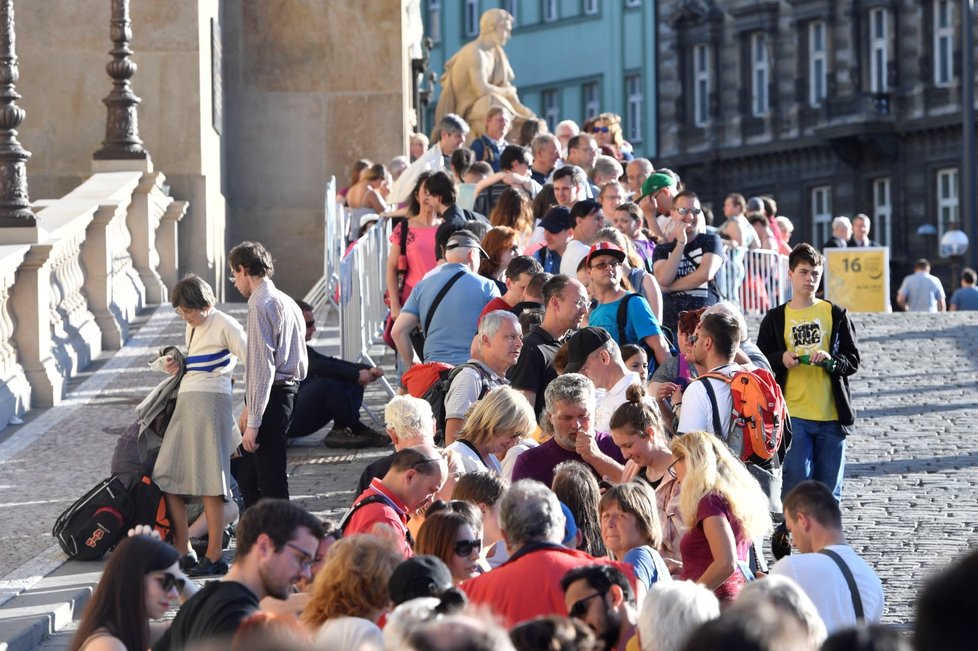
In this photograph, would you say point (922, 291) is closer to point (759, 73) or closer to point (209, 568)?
point (209, 568)

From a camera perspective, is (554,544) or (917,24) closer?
(554,544)

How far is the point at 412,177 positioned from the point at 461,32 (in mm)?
57062

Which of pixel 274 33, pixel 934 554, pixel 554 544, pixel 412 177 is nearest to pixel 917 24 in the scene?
pixel 274 33

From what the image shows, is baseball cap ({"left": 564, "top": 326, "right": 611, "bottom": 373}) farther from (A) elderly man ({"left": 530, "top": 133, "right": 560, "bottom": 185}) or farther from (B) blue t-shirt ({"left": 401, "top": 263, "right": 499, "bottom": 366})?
(A) elderly man ({"left": 530, "top": 133, "right": 560, "bottom": 185})

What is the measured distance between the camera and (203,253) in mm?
23828

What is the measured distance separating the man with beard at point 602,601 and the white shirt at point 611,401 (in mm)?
3652

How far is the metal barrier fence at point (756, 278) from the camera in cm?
2388

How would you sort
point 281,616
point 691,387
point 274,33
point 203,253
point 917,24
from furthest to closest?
point 917,24 < point 274,33 < point 203,253 < point 691,387 < point 281,616

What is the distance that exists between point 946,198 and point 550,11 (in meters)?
17.4

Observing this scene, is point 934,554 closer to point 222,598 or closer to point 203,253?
point 222,598

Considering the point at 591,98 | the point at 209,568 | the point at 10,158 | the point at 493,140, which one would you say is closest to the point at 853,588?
the point at 209,568

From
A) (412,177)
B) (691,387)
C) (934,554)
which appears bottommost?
(934,554)


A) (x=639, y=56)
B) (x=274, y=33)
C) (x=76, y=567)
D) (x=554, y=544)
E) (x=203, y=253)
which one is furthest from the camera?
(x=639, y=56)

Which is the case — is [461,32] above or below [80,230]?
above
